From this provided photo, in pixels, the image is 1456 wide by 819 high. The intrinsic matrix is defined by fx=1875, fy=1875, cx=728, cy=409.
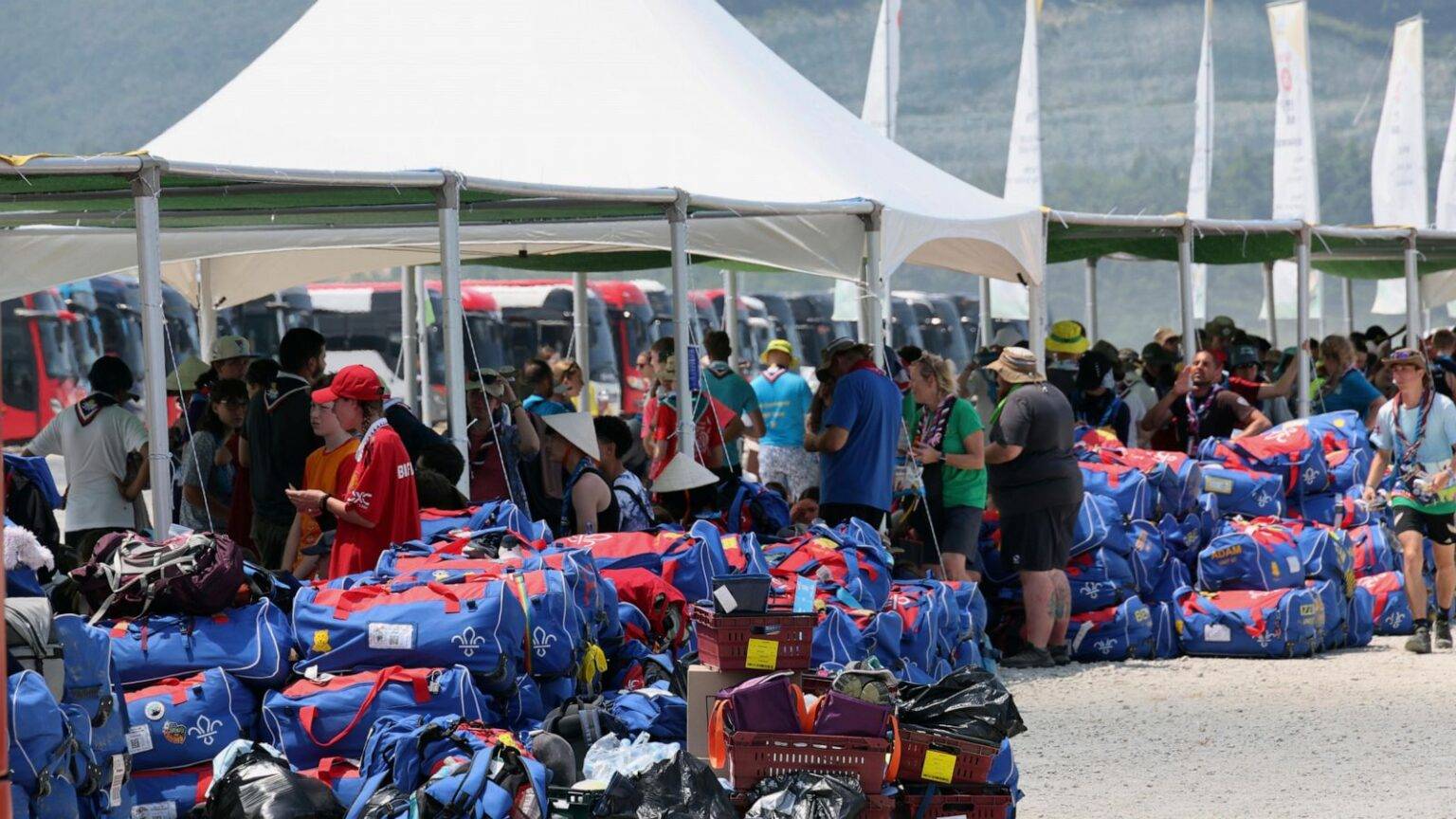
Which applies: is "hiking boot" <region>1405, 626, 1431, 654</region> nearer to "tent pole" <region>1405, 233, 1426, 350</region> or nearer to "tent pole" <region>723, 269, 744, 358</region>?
"tent pole" <region>1405, 233, 1426, 350</region>

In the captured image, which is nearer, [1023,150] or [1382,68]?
[1023,150]

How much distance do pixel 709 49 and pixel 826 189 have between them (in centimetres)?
151

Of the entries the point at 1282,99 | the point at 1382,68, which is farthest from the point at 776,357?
the point at 1382,68

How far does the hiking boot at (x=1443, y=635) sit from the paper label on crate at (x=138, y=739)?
25.7 feet

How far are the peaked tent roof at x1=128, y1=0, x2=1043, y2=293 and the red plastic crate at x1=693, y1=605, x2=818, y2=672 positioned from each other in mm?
4773

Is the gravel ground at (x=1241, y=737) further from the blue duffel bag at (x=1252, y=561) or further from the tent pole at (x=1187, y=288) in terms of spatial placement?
the tent pole at (x=1187, y=288)

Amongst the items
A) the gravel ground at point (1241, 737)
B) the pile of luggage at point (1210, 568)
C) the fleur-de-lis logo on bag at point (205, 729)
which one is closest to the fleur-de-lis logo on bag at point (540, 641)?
the fleur-de-lis logo on bag at point (205, 729)

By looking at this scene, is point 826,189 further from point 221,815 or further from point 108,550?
point 221,815

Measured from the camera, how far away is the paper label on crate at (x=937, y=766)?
5.59 metres

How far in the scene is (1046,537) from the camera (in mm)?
10352

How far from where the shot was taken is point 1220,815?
23.0ft

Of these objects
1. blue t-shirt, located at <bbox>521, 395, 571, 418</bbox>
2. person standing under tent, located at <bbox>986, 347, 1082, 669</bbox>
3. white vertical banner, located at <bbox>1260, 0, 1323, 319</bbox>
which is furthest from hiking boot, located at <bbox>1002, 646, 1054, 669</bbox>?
white vertical banner, located at <bbox>1260, 0, 1323, 319</bbox>

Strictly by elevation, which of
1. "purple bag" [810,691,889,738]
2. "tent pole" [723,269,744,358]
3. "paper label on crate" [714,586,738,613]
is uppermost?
"tent pole" [723,269,744,358]

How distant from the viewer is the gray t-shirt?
1030cm
